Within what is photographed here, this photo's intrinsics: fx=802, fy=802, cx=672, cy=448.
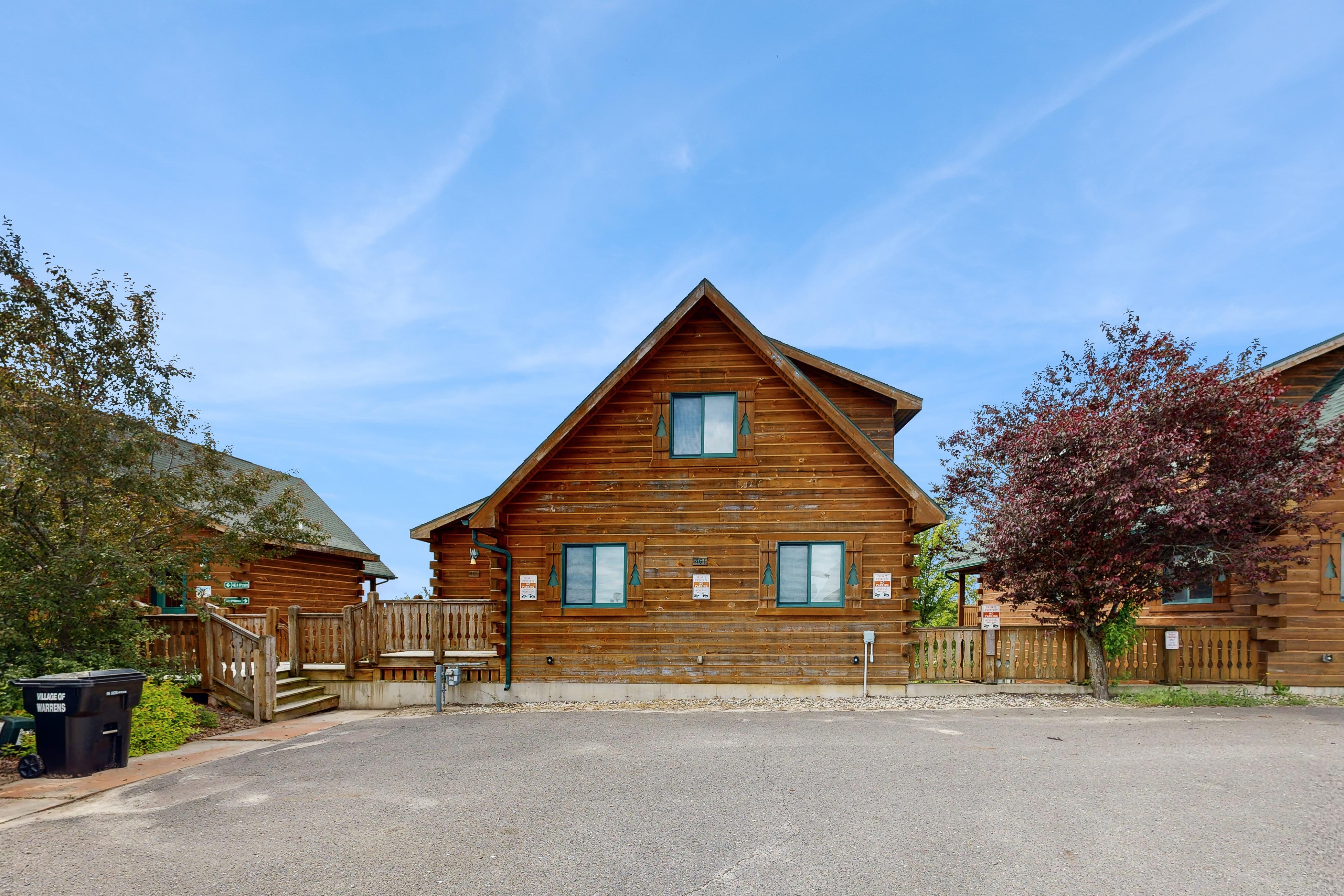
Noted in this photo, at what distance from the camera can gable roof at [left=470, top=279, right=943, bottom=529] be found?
14898 mm

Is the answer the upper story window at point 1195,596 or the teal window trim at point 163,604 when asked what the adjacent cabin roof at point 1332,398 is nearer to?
the upper story window at point 1195,596

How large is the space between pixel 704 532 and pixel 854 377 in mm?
5340

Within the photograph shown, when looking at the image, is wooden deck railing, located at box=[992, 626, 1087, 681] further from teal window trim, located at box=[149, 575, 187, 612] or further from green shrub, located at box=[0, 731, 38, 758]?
teal window trim, located at box=[149, 575, 187, 612]

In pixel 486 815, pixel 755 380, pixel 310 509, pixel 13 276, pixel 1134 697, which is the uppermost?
pixel 13 276

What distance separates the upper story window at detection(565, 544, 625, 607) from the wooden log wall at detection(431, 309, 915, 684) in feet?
0.59

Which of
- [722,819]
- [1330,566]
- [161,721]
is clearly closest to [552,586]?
[161,721]

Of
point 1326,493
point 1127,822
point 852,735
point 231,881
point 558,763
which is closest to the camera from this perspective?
point 231,881

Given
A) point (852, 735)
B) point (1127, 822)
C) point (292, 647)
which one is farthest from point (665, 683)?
point (1127, 822)

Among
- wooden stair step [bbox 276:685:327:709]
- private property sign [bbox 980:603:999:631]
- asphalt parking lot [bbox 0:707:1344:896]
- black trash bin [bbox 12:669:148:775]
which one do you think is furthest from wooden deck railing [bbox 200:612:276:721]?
private property sign [bbox 980:603:999:631]

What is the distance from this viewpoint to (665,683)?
15297 mm

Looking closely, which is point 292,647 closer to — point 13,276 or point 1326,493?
point 13,276

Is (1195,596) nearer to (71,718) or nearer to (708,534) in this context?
(708,534)

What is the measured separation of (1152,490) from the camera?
14039 millimetres

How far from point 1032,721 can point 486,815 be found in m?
9.12
